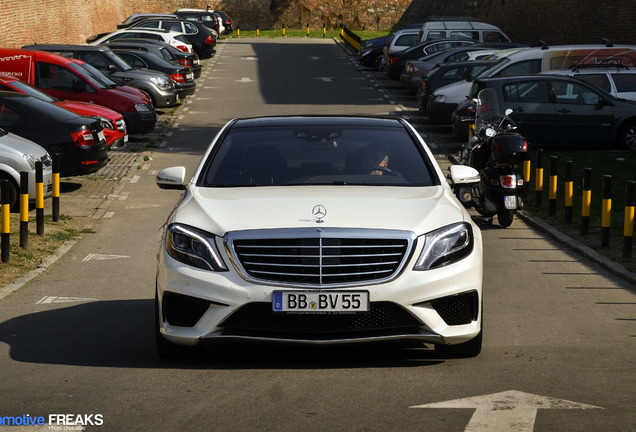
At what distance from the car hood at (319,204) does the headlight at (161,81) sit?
22.1 metres

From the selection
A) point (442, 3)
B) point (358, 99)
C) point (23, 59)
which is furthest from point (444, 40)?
point (442, 3)

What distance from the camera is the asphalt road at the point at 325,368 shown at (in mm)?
6133

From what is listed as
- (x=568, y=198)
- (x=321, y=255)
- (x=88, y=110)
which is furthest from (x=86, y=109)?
(x=321, y=255)

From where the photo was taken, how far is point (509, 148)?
582 inches

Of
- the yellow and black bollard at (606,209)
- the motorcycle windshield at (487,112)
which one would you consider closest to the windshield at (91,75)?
the motorcycle windshield at (487,112)

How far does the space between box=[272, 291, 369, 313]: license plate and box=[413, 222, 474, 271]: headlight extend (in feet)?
1.35

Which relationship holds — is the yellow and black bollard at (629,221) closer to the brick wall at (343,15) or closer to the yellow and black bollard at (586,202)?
the yellow and black bollard at (586,202)

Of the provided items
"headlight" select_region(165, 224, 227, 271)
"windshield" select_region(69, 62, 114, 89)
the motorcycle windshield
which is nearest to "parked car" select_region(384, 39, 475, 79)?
"windshield" select_region(69, 62, 114, 89)

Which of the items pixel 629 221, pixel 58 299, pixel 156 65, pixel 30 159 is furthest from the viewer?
pixel 156 65

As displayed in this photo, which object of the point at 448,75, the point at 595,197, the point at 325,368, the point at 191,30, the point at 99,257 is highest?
the point at 325,368

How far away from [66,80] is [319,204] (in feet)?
57.4

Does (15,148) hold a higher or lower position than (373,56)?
higher

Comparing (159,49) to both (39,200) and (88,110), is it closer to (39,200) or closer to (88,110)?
(88,110)

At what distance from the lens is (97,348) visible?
8031 millimetres
